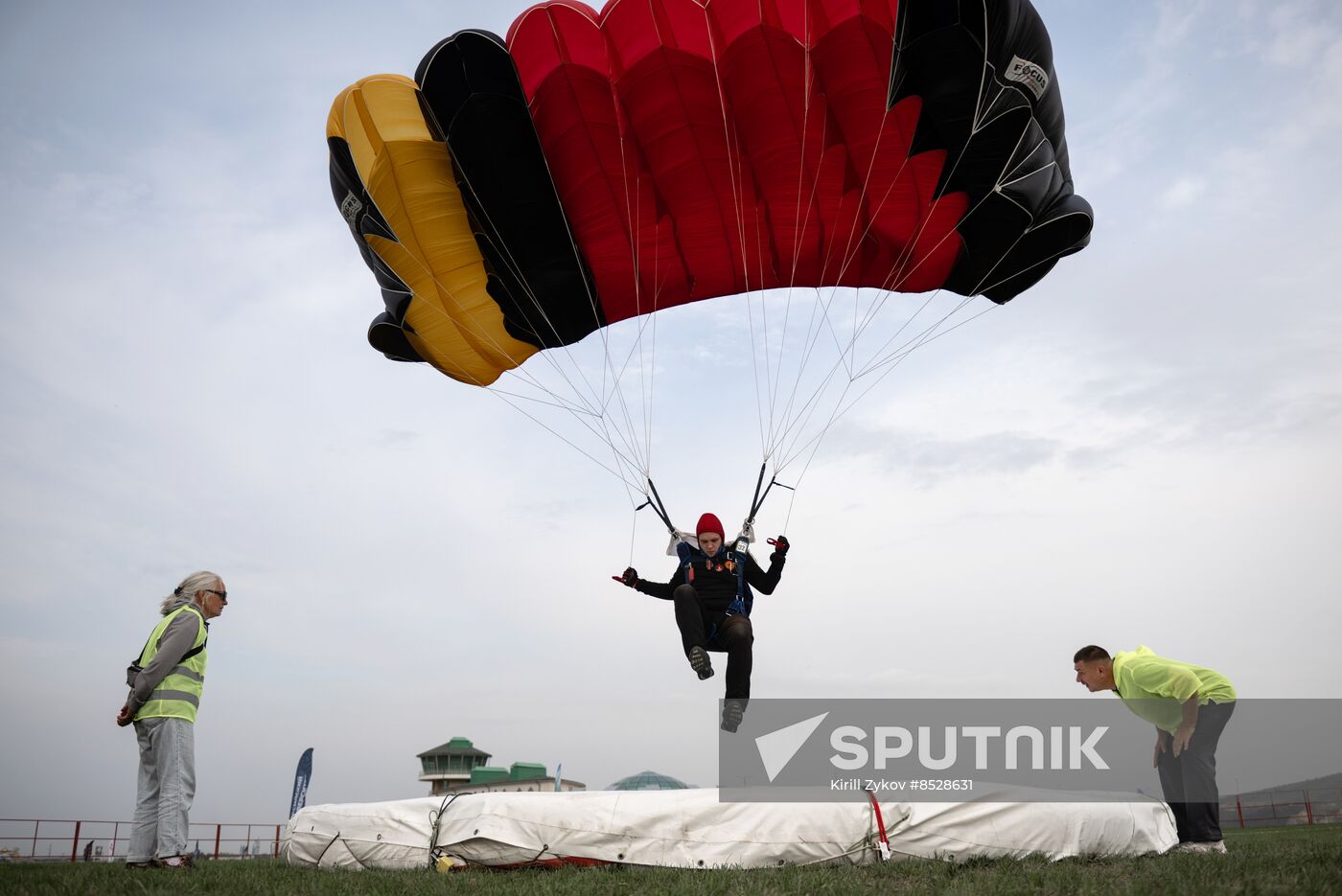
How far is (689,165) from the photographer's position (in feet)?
27.2

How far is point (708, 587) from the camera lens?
6910 millimetres

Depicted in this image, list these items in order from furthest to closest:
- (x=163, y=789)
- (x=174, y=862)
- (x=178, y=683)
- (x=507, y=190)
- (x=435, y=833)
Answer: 1. (x=507, y=190)
2. (x=435, y=833)
3. (x=178, y=683)
4. (x=163, y=789)
5. (x=174, y=862)

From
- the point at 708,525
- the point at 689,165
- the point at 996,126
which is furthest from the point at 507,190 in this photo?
the point at 996,126

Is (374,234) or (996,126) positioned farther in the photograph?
(374,234)

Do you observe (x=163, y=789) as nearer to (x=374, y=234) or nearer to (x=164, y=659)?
(x=164, y=659)

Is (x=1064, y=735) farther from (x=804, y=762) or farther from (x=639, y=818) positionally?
(x=639, y=818)

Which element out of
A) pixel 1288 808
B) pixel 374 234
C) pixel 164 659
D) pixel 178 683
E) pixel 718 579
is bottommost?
pixel 1288 808

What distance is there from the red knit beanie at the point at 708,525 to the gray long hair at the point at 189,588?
3324mm

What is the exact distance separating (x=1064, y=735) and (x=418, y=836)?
4.10 meters

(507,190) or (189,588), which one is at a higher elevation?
(507,190)

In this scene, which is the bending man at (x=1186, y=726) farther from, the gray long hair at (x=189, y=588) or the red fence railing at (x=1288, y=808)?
the red fence railing at (x=1288, y=808)

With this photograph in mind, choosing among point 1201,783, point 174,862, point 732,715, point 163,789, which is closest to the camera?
point 174,862

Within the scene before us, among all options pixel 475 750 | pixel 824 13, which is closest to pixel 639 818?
pixel 824 13

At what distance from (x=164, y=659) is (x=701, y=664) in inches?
130
